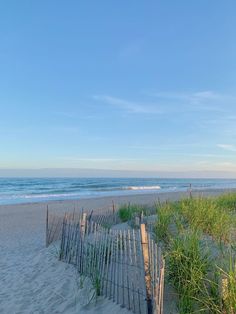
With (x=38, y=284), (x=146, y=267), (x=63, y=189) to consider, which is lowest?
(x=38, y=284)

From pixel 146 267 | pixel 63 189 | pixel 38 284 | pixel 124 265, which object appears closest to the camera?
pixel 146 267

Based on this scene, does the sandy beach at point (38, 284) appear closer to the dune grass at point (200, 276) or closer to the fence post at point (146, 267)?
the fence post at point (146, 267)

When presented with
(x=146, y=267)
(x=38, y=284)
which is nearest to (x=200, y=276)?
(x=146, y=267)

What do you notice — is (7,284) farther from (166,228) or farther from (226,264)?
(226,264)

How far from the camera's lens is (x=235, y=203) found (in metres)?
12.1

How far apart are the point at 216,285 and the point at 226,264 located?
626 millimetres

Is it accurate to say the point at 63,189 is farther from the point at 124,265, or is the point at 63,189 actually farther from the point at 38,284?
the point at 124,265

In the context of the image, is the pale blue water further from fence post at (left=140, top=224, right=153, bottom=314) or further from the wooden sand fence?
fence post at (left=140, top=224, right=153, bottom=314)

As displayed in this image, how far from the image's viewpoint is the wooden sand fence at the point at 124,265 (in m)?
4.26

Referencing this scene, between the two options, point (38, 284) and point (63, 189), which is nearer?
point (38, 284)

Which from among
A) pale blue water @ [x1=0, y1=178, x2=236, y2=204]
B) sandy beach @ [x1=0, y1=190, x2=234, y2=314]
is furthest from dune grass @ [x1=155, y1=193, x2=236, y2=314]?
pale blue water @ [x1=0, y1=178, x2=236, y2=204]

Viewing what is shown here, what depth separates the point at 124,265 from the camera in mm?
5168

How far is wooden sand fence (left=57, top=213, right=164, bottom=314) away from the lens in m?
4.26

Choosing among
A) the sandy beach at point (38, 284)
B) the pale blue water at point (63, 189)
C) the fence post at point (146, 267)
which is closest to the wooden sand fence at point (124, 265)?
the fence post at point (146, 267)
